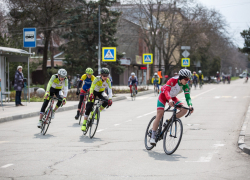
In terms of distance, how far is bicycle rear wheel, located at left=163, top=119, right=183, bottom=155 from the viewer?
729 cm

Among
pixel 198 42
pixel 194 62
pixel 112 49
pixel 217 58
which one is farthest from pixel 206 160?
pixel 217 58

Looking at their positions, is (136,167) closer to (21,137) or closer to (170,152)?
(170,152)

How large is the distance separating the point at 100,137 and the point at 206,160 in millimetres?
3579

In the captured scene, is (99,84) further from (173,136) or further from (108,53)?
(108,53)

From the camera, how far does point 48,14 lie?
35.7 metres

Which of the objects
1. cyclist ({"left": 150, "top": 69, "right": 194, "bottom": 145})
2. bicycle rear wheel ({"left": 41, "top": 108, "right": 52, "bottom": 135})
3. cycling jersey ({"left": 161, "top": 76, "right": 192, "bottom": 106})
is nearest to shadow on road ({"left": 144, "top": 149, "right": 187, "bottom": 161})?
cyclist ({"left": 150, "top": 69, "right": 194, "bottom": 145})

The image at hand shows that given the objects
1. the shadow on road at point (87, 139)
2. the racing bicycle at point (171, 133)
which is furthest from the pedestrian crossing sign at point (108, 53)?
the racing bicycle at point (171, 133)

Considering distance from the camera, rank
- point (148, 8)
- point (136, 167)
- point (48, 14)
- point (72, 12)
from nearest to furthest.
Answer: point (136, 167), point (48, 14), point (72, 12), point (148, 8)

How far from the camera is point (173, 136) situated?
740cm

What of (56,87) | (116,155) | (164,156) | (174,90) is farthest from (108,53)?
(164,156)

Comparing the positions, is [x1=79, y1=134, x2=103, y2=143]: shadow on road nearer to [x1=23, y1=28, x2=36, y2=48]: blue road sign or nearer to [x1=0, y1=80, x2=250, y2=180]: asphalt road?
[x1=0, y1=80, x2=250, y2=180]: asphalt road

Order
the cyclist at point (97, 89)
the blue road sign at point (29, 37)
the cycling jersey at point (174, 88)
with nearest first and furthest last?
the cycling jersey at point (174, 88) < the cyclist at point (97, 89) < the blue road sign at point (29, 37)

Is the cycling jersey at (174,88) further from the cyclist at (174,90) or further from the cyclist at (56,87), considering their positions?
the cyclist at (56,87)

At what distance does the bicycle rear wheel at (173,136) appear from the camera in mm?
7285
